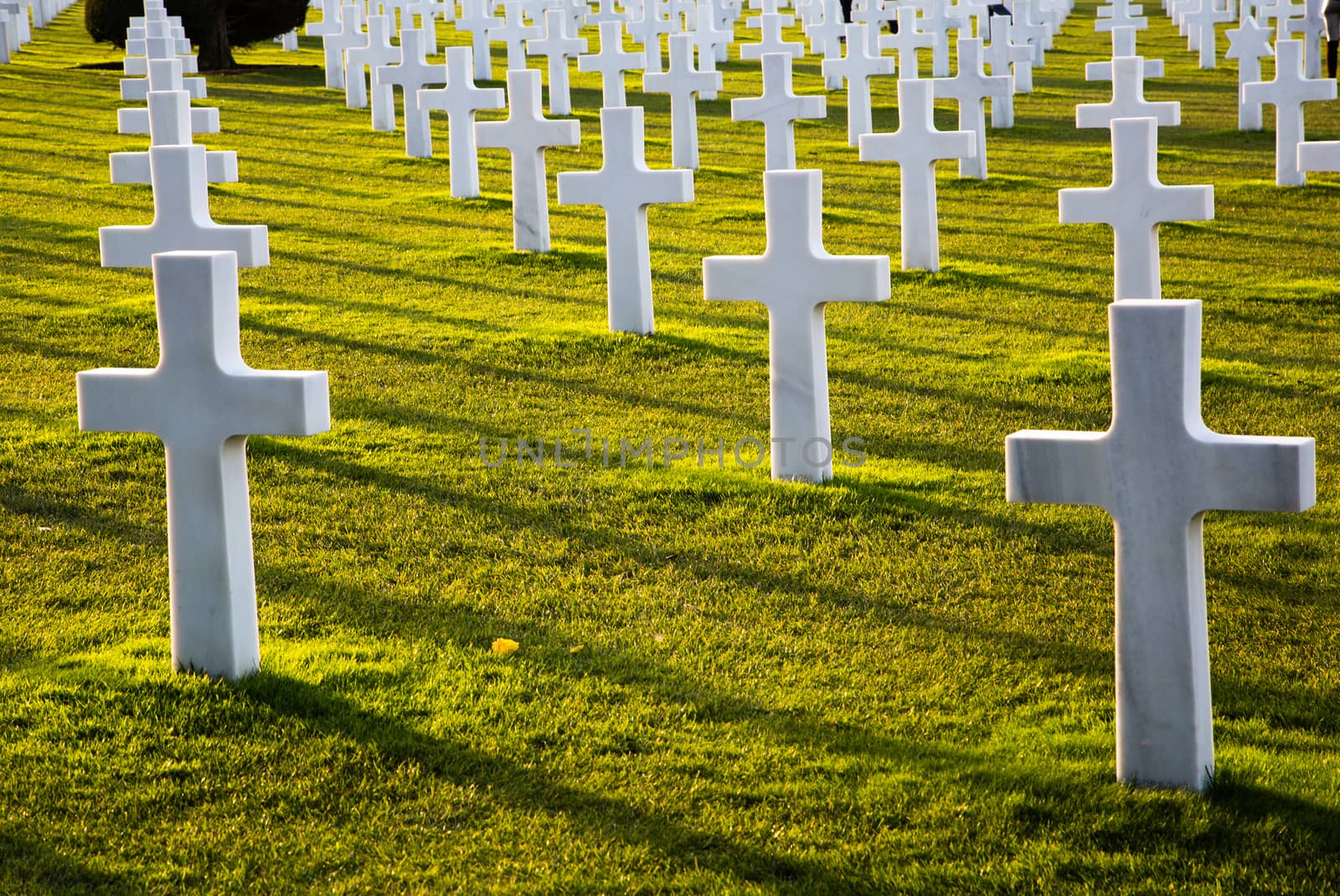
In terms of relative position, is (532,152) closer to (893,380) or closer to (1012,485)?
(893,380)

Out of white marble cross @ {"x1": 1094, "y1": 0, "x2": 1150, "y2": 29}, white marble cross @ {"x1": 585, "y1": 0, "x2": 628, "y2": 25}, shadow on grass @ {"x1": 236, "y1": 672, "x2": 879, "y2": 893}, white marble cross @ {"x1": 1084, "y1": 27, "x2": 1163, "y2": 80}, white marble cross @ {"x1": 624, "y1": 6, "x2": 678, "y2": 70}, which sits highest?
white marble cross @ {"x1": 585, "y1": 0, "x2": 628, "y2": 25}

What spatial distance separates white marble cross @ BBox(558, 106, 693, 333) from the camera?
7781 millimetres

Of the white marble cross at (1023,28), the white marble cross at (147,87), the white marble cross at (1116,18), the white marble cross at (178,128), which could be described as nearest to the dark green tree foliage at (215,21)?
the white marble cross at (147,87)

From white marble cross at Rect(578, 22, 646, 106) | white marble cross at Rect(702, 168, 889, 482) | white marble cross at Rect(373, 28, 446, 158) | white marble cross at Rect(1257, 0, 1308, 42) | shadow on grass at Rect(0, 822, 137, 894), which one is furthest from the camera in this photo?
white marble cross at Rect(1257, 0, 1308, 42)

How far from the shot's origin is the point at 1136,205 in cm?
784

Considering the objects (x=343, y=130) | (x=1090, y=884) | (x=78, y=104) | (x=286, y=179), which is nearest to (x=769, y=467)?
(x=1090, y=884)

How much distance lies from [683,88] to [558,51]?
3.94 meters

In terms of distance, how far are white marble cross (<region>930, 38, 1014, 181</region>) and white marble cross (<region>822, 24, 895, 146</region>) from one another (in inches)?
48.8

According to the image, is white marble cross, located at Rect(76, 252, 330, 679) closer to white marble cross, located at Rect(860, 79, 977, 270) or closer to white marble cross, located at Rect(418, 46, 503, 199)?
white marble cross, located at Rect(860, 79, 977, 270)

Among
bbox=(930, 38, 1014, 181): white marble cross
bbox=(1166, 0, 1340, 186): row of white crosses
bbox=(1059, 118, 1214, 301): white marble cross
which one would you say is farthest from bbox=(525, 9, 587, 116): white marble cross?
bbox=(1059, 118, 1214, 301): white marble cross

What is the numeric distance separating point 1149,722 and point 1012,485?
57 cm

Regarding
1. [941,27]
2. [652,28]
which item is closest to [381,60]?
[652,28]

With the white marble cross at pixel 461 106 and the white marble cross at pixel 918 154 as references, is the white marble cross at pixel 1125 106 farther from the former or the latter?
the white marble cross at pixel 461 106

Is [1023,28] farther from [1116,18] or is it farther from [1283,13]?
[1116,18]
